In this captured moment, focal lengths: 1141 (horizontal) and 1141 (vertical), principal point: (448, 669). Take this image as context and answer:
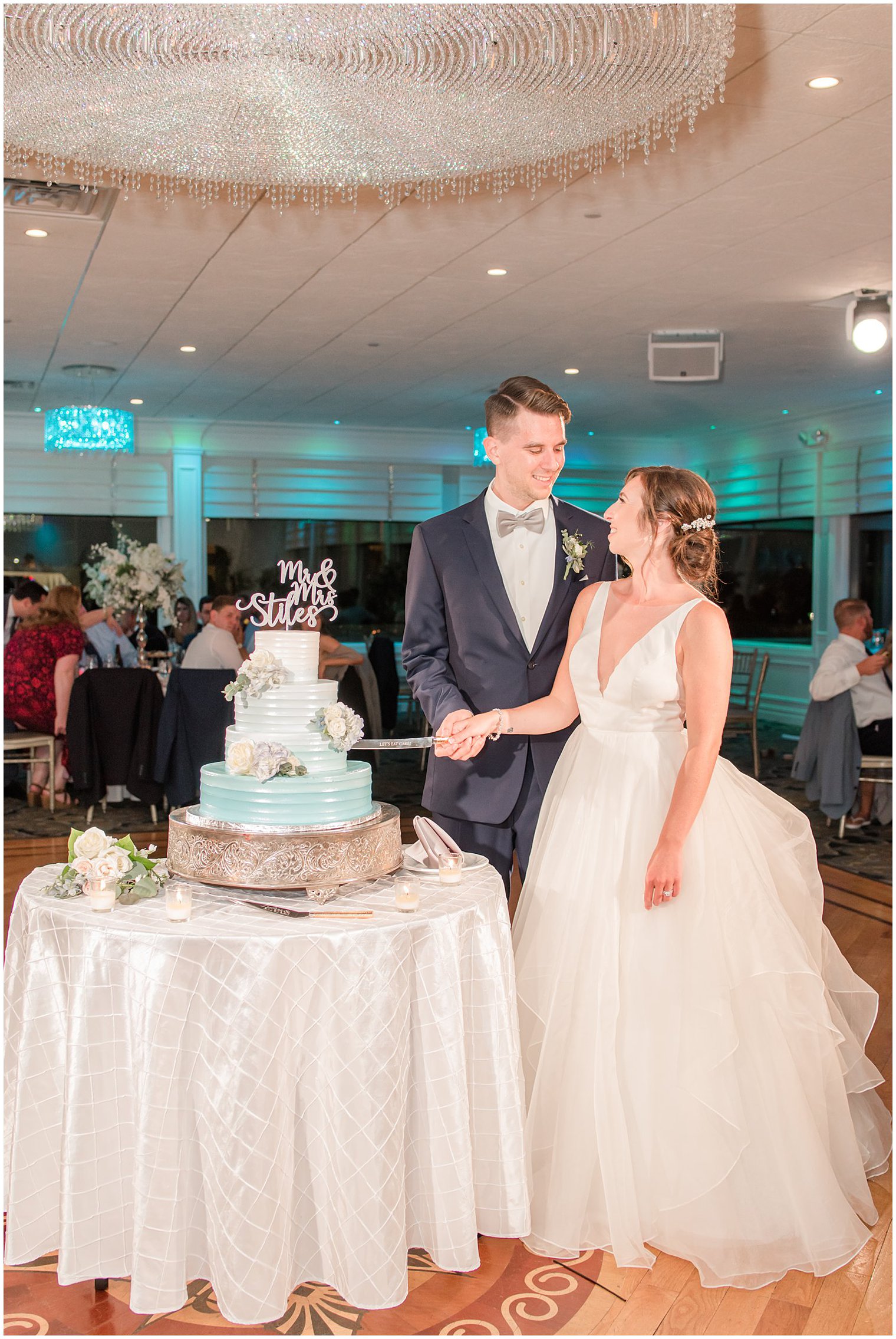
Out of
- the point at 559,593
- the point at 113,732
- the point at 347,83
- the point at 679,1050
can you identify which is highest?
the point at 347,83

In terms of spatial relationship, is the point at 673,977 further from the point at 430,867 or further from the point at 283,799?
the point at 283,799

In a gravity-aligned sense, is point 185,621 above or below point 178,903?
above

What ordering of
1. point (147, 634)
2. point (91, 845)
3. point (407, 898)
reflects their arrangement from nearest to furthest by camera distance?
point (407, 898), point (91, 845), point (147, 634)

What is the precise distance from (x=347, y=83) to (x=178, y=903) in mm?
2159

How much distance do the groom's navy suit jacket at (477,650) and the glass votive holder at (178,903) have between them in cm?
89

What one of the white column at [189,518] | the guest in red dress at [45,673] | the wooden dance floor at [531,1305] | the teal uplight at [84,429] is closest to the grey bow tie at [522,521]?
the wooden dance floor at [531,1305]

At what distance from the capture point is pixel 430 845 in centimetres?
257

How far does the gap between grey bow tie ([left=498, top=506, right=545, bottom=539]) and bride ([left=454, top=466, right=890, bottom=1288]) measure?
0.95 feet

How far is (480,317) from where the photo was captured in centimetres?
741

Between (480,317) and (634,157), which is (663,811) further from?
(480,317)

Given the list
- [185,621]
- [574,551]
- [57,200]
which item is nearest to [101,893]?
[574,551]

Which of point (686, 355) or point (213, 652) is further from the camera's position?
point (686, 355)

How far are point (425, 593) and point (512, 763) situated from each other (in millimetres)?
508

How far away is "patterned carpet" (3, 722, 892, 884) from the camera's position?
6311mm
